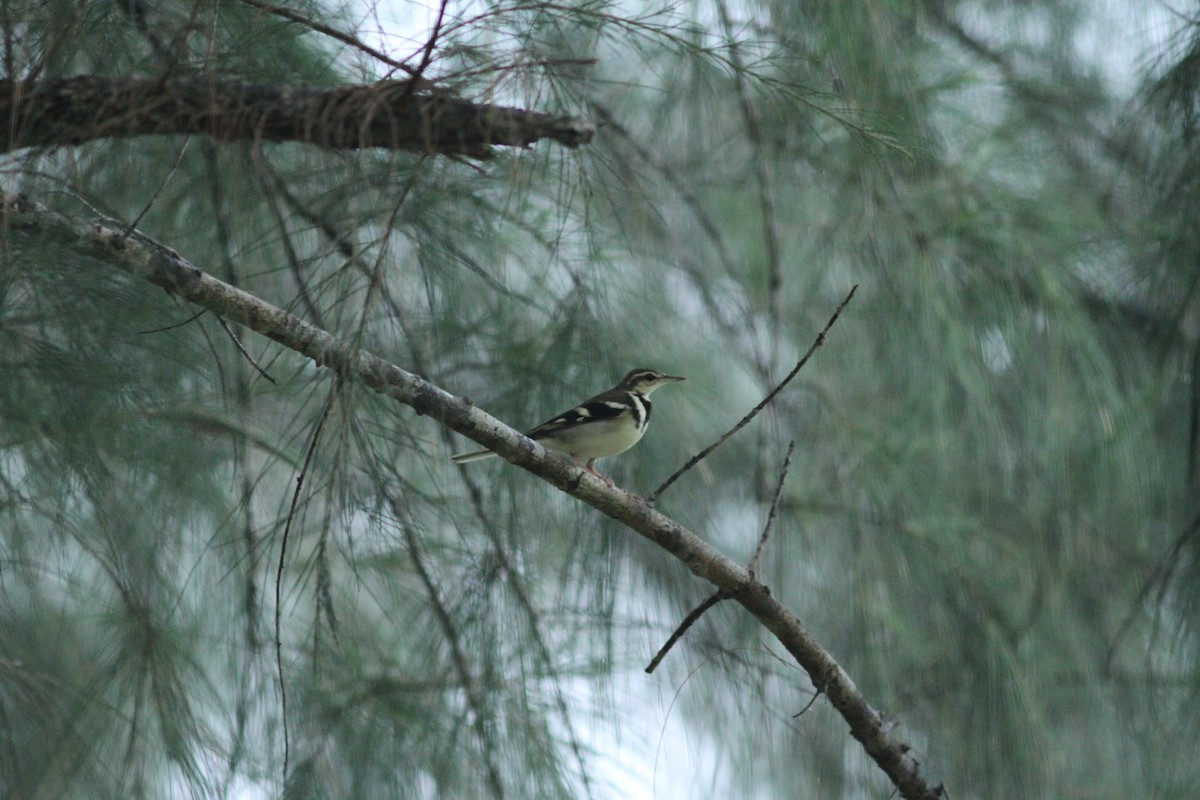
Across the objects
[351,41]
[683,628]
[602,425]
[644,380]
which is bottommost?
[683,628]

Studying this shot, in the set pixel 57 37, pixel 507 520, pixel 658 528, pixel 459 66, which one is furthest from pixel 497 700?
pixel 57 37

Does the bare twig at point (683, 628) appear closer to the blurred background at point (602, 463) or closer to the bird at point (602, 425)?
the blurred background at point (602, 463)

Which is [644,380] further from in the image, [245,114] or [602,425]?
[245,114]

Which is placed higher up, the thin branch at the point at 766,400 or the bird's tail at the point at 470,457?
the bird's tail at the point at 470,457

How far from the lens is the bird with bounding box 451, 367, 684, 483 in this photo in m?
3.40

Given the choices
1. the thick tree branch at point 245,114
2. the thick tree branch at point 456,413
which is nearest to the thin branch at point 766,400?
the thick tree branch at point 456,413

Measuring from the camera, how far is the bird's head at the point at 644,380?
3.56m

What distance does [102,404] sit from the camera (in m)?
2.82

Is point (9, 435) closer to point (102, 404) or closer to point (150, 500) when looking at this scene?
point (102, 404)

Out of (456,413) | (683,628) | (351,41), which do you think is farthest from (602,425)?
(351,41)

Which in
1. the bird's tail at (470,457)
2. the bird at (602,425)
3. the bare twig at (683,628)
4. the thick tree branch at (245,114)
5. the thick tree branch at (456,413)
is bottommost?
the bare twig at (683,628)

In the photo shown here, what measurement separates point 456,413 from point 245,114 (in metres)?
0.69

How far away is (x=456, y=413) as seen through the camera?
234 cm

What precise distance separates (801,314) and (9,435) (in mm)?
3019
